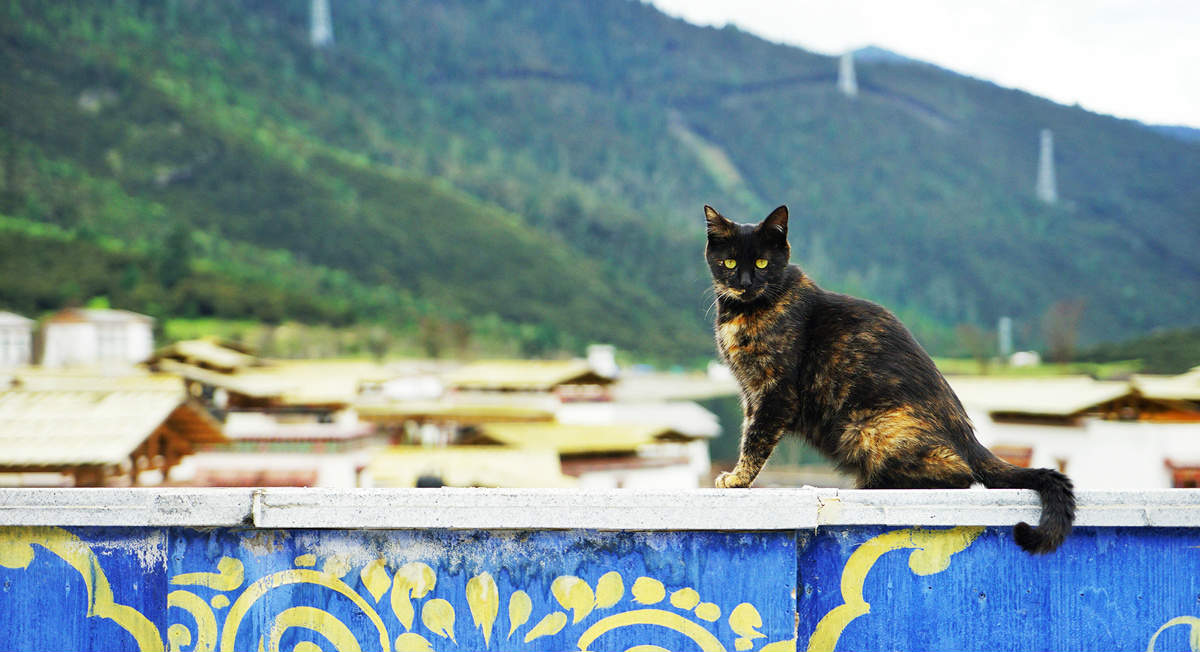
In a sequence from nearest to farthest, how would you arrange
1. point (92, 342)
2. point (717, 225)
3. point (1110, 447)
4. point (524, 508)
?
1. point (524, 508)
2. point (717, 225)
3. point (1110, 447)
4. point (92, 342)

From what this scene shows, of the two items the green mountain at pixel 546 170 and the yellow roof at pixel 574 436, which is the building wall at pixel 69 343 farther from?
the yellow roof at pixel 574 436

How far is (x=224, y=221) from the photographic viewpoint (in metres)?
88.2

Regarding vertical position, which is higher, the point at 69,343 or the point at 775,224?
the point at 69,343

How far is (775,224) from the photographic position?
3.28 metres

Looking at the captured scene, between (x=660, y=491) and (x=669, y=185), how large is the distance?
141 metres

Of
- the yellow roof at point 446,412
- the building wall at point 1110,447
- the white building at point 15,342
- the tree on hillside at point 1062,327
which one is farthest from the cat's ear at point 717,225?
the tree on hillside at point 1062,327

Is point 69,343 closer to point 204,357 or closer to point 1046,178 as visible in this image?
point 204,357

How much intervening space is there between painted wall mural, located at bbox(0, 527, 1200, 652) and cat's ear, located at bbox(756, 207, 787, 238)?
3.71 ft

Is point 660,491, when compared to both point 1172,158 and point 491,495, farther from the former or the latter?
point 1172,158

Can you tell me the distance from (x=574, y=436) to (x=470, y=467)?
22.8ft

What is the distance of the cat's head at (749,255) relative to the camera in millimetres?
3201

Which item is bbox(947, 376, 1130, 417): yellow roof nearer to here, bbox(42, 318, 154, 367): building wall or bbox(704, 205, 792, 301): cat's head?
bbox(704, 205, 792, 301): cat's head

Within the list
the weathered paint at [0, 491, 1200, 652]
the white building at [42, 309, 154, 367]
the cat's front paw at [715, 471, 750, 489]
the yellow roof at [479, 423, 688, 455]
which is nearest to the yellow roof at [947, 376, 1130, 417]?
the yellow roof at [479, 423, 688, 455]

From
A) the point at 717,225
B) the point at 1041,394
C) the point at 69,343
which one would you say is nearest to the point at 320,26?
the point at 69,343
